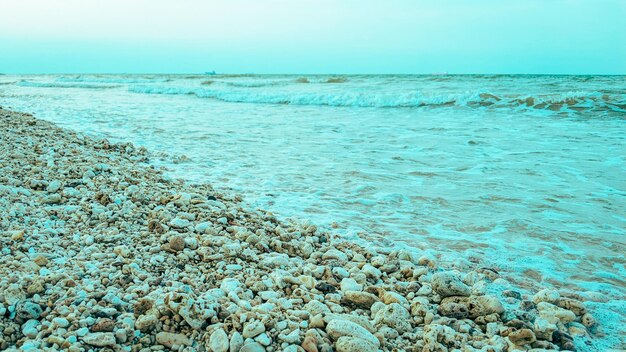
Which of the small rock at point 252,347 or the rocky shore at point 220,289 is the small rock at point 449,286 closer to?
the rocky shore at point 220,289

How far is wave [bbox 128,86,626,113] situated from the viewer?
42.8ft

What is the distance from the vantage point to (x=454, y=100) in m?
15.3

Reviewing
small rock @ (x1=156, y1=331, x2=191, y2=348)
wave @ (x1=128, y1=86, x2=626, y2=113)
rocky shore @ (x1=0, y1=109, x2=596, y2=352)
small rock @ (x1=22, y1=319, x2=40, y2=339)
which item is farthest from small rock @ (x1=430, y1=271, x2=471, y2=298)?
wave @ (x1=128, y1=86, x2=626, y2=113)

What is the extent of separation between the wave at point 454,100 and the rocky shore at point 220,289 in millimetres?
12300

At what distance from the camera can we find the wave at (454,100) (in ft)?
42.8

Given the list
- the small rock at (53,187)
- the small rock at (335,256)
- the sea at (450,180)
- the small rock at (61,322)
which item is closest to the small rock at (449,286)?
the sea at (450,180)

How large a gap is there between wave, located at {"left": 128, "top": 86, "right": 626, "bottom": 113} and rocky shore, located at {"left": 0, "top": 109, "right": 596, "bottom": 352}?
1230cm

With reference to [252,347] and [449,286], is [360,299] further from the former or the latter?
[252,347]

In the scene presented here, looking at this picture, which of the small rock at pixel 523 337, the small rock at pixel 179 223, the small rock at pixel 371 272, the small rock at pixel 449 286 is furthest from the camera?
the small rock at pixel 179 223

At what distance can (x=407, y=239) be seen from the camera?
10.9ft

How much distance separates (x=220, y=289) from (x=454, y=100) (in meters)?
14.6

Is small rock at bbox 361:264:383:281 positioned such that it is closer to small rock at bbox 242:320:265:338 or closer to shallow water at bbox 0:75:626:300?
shallow water at bbox 0:75:626:300

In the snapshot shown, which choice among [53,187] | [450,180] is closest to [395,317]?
[53,187]

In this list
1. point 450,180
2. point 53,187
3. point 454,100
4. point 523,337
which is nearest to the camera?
point 523,337
